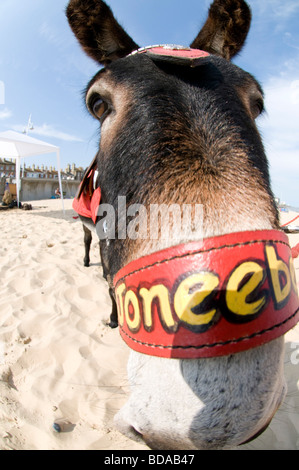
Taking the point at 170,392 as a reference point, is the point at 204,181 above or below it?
above

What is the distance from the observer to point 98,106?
65.9 inches

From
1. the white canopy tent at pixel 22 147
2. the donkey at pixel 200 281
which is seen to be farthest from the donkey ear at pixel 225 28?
the white canopy tent at pixel 22 147

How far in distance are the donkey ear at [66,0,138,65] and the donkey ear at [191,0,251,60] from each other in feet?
2.05

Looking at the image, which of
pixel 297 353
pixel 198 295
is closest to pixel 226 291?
pixel 198 295

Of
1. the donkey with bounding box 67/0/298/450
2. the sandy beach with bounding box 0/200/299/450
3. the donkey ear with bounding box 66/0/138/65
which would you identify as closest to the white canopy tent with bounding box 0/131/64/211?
the sandy beach with bounding box 0/200/299/450

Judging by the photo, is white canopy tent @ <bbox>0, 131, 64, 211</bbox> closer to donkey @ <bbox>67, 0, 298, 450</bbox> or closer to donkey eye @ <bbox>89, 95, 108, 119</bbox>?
donkey eye @ <bbox>89, 95, 108, 119</bbox>

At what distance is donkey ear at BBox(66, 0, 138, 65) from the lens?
5.87 ft

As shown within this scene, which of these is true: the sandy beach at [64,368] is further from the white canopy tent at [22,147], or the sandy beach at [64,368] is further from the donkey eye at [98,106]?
the white canopy tent at [22,147]

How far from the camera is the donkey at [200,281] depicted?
31.7 inches

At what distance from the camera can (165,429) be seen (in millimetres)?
923

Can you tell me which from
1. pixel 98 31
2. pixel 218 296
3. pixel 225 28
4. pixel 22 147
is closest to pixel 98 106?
pixel 98 31
